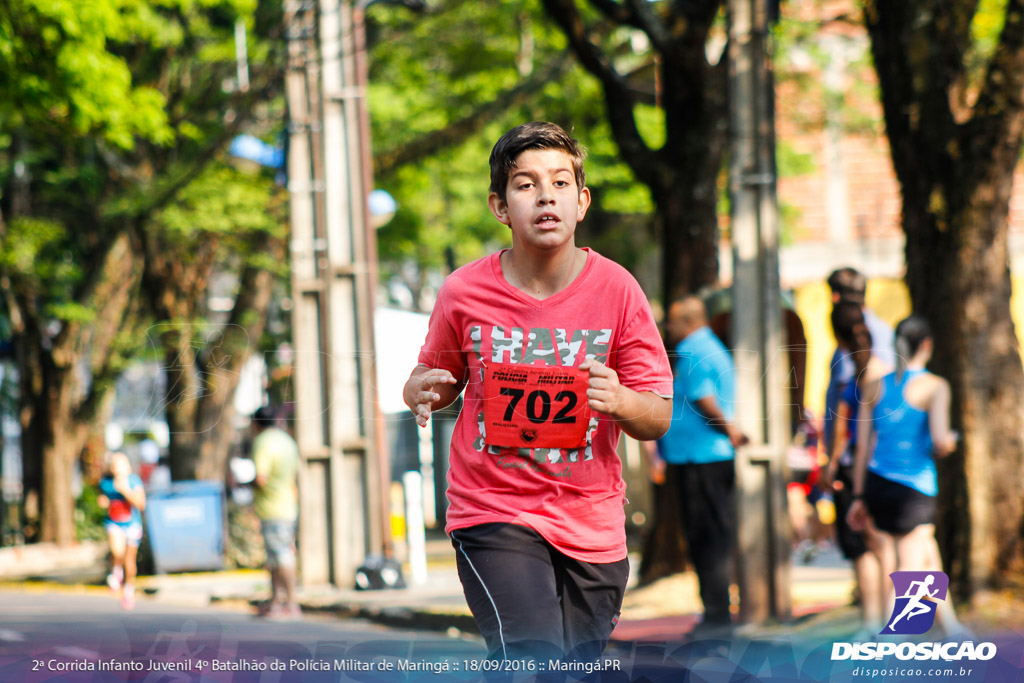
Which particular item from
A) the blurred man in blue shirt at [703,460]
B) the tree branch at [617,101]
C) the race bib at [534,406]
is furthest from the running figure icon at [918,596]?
the tree branch at [617,101]

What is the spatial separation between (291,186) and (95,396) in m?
9.25

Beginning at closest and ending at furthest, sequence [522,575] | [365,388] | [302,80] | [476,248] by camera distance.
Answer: [522,575], [365,388], [302,80], [476,248]

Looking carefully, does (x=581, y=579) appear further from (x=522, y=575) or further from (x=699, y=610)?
(x=699, y=610)

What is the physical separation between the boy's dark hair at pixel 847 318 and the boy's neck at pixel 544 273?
3.47 metres

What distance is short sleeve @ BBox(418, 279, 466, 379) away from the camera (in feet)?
11.1

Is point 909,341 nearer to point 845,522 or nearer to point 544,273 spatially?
point 845,522

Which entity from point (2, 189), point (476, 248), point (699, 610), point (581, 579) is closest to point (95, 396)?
point (2, 189)

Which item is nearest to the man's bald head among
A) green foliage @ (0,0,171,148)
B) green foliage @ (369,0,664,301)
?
green foliage @ (0,0,171,148)

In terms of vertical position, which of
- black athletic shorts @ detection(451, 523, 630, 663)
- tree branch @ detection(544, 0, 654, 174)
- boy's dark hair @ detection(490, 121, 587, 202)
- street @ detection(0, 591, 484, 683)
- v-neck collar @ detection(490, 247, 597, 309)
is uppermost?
tree branch @ detection(544, 0, 654, 174)

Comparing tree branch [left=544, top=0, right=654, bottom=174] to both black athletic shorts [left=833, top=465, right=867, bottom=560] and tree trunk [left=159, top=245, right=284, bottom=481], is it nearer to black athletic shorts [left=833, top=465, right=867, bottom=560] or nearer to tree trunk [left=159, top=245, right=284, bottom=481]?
black athletic shorts [left=833, top=465, right=867, bottom=560]

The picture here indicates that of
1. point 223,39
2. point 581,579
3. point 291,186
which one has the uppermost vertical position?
point 223,39

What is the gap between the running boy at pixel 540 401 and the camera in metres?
3.23

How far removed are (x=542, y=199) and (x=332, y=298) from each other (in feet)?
29.2

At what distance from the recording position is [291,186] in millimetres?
12125
